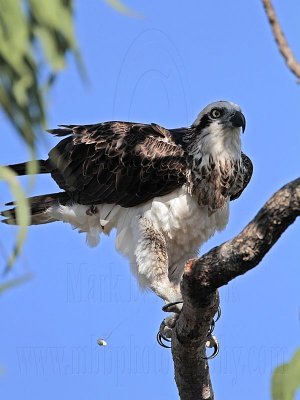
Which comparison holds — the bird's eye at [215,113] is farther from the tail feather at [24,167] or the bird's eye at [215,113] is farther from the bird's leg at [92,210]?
the tail feather at [24,167]

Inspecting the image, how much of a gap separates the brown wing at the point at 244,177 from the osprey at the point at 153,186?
1 cm

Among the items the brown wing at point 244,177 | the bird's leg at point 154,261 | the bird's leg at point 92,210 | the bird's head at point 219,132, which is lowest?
the bird's leg at point 154,261

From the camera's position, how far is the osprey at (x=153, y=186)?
20.8 ft

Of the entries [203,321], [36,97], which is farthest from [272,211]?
[36,97]

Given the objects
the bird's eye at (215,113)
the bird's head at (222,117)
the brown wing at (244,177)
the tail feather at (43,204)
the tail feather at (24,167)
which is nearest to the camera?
the tail feather at (24,167)

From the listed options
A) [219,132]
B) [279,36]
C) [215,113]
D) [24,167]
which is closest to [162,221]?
[219,132]

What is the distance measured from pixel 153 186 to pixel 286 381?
438 cm

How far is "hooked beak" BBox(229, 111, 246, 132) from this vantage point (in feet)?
20.7

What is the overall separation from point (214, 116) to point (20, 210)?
461 centimetres

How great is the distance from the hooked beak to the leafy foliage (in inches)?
172

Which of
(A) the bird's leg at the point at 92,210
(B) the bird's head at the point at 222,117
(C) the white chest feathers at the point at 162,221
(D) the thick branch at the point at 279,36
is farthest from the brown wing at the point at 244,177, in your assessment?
(D) the thick branch at the point at 279,36

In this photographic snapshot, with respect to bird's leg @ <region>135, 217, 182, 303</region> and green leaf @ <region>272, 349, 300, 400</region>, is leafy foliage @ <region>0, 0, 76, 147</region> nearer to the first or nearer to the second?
green leaf @ <region>272, 349, 300, 400</region>

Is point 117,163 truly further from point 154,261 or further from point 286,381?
point 286,381

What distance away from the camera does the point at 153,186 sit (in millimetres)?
6449
